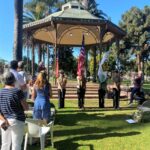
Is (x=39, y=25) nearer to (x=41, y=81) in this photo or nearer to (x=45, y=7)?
(x=41, y=81)

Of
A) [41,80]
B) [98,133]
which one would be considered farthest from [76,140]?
[41,80]

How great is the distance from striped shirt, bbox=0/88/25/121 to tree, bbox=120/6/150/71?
5228cm

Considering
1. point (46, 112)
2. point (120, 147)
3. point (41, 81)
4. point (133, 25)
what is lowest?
point (120, 147)

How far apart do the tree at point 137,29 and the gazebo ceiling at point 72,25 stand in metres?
29.3

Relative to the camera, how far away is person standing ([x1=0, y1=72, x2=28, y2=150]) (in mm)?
7273

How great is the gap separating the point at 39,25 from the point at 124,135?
44.4ft

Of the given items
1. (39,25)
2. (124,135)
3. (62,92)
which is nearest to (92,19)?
(39,25)

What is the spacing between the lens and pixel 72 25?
78.7 feet

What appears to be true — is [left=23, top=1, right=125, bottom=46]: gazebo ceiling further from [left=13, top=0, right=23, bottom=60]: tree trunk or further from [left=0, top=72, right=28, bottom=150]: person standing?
[left=0, top=72, right=28, bottom=150]: person standing

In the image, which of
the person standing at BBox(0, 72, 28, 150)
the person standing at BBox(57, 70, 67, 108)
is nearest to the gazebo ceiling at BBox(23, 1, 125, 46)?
the person standing at BBox(57, 70, 67, 108)

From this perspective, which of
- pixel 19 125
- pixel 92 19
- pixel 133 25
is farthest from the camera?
pixel 133 25

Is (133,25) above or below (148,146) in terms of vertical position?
above

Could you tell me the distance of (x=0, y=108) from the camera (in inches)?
292

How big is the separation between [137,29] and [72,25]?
3876 centimetres
